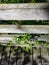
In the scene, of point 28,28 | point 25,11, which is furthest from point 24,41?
point 25,11

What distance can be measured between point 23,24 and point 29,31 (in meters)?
0.14

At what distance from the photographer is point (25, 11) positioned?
1.90 metres

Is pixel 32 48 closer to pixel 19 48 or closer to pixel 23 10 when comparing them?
pixel 19 48

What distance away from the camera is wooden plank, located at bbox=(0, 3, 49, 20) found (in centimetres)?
185

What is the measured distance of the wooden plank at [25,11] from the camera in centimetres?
185

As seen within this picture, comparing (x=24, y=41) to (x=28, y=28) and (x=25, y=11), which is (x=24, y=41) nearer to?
(x=28, y=28)

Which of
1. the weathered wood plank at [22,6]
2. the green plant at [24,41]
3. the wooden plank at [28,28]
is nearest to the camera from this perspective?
the weathered wood plank at [22,6]

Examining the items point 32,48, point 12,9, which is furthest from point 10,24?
point 32,48

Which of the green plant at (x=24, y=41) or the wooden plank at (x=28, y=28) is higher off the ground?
the wooden plank at (x=28, y=28)

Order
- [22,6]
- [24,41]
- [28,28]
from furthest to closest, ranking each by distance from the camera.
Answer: [24,41] → [28,28] → [22,6]

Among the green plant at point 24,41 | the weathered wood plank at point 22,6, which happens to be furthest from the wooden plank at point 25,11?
the green plant at point 24,41

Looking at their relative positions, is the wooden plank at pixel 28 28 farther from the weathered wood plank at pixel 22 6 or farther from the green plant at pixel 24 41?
the weathered wood plank at pixel 22 6

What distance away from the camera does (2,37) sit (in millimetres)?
2660

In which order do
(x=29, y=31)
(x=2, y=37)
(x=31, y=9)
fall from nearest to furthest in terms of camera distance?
1. (x=31, y=9)
2. (x=29, y=31)
3. (x=2, y=37)
